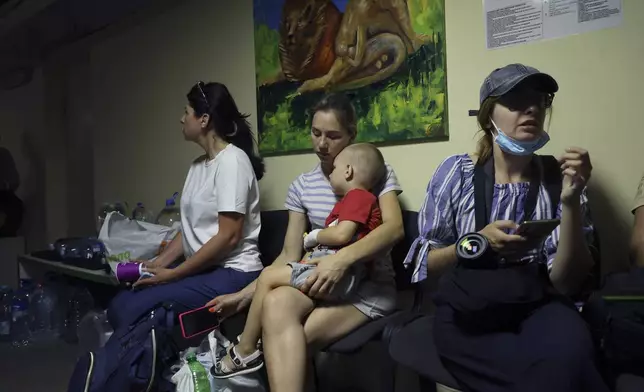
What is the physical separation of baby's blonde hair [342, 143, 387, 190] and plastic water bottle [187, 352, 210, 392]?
842 millimetres

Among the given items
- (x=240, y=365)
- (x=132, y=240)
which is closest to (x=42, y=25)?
(x=132, y=240)

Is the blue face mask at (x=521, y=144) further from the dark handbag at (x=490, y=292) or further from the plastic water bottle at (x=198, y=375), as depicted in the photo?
the plastic water bottle at (x=198, y=375)

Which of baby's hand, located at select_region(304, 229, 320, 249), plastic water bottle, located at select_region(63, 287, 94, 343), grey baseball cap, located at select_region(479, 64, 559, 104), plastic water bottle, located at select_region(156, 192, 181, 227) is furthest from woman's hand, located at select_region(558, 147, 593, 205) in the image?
plastic water bottle, located at select_region(63, 287, 94, 343)

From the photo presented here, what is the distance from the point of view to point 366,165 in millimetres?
1725

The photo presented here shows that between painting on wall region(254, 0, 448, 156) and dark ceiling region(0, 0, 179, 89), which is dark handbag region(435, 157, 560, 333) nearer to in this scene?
painting on wall region(254, 0, 448, 156)

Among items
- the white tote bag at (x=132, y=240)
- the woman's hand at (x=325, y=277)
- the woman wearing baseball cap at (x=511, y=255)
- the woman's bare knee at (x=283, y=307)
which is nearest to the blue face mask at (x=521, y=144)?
the woman wearing baseball cap at (x=511, y=255)

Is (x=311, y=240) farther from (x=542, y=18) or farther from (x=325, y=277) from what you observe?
(x=542, y=18)

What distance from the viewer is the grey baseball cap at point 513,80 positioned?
142 cm

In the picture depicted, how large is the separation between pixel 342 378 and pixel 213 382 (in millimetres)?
697

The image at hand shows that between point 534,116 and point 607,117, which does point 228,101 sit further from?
point 607,117

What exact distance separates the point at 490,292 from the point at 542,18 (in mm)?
997

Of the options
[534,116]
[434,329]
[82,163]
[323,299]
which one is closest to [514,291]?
[434,329]

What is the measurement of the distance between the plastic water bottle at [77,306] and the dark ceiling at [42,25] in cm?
188

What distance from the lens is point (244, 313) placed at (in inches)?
78.6
